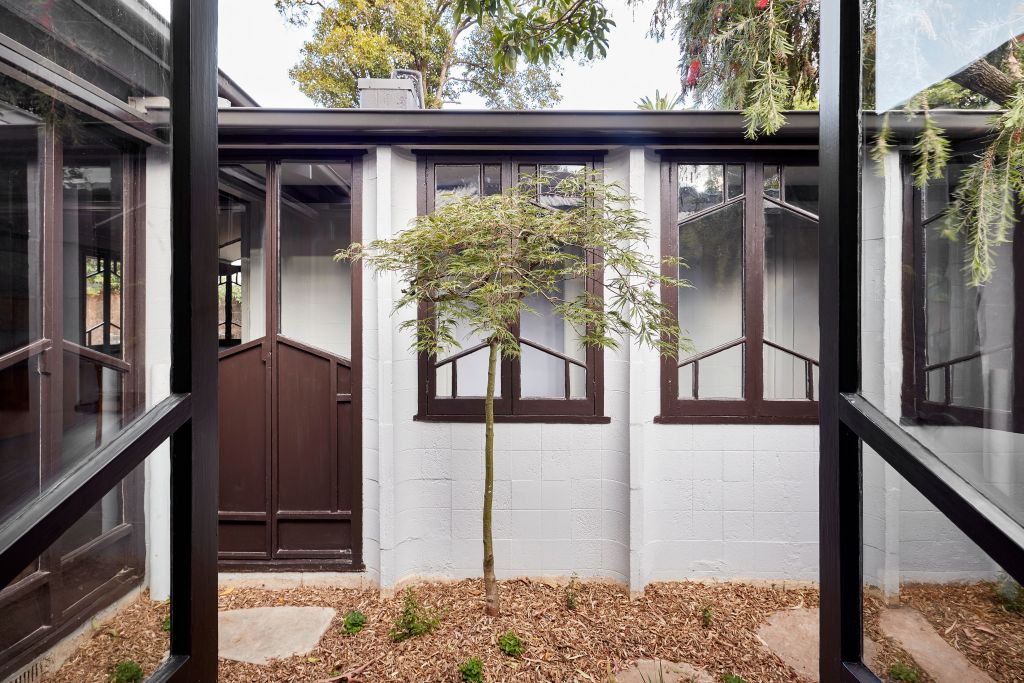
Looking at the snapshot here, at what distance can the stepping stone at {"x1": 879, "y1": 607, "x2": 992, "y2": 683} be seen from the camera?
71 cm

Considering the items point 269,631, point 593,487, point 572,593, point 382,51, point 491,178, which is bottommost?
point 269,631

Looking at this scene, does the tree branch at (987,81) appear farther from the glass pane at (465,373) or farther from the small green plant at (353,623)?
the small green plant at (353,623)

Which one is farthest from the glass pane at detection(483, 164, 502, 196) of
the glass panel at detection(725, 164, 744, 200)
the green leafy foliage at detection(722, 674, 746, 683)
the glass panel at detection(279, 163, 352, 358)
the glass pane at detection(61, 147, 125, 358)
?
the green leafy foliage at detection(722, 674, 746, 683)

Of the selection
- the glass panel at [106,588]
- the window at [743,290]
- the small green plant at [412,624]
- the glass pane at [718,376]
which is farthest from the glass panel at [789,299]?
the glass panel at [106,588]

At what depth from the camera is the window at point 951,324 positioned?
69 cm

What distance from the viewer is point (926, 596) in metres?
0.77

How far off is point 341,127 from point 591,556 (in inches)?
132

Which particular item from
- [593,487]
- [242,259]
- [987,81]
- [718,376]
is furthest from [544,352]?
[987,81]

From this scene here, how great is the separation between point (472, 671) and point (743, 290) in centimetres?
288

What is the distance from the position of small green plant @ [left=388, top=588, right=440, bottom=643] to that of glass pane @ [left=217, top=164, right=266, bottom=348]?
7.38ft

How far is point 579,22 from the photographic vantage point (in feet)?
6.10

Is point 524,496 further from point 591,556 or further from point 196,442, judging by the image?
point 196,442

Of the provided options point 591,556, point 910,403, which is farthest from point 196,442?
point 591,556

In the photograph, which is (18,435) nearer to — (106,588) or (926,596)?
(106,588)
